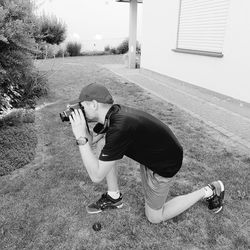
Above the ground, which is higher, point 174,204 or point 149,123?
point 149,123

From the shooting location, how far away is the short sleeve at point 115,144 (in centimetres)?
227

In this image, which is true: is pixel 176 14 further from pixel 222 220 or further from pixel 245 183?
pixel 222 220

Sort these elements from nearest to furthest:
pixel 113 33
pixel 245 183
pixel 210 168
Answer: pixel 245 183, pixel 210 168, pixel 113 33

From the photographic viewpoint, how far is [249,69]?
637 cm

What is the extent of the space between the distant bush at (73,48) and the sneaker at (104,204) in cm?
1753

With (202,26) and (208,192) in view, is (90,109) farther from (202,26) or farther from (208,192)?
(202,26)

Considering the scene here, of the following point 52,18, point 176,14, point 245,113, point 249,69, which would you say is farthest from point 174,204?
point 52,18

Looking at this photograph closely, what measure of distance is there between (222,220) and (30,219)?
6.48 ft

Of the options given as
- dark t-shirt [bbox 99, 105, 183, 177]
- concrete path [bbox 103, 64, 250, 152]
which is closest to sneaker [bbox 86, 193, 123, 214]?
dark t-shirt [bbox 99, 105, 183, 177]

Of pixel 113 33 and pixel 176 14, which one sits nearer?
pixel 176 14

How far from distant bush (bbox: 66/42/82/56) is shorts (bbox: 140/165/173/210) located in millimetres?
17883

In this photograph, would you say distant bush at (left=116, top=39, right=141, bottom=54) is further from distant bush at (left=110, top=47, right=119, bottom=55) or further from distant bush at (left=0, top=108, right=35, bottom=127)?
distant bush at (left=0, top=108, right=35, bottom=127)

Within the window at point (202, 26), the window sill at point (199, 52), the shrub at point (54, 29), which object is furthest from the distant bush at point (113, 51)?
the window sill at point (199, 52)

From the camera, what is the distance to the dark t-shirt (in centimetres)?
229
